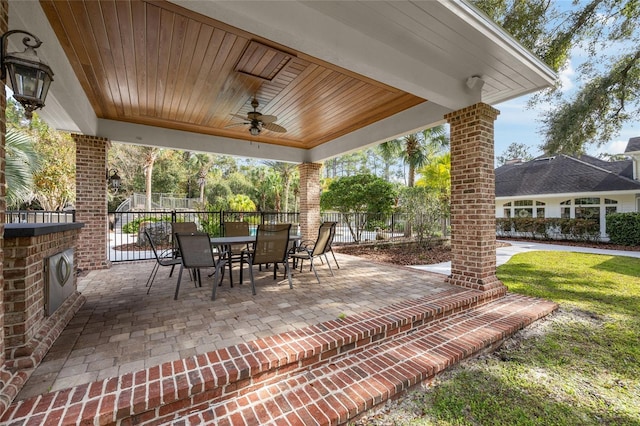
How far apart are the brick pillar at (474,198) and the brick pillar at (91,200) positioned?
20.6 feet

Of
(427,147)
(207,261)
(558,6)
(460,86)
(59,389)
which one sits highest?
(558,6)

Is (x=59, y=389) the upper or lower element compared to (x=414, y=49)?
lower

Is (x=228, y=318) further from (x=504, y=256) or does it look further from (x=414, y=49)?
(x=504, y=256)

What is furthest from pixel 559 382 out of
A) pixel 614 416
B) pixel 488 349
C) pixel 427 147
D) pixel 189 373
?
pixel 427 147

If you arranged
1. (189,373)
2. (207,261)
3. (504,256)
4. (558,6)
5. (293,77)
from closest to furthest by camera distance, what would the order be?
(189,373) < (207,261) < (293,77) < (558,6) < (504,256)

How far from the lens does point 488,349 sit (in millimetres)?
2660

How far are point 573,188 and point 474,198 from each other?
13.3m

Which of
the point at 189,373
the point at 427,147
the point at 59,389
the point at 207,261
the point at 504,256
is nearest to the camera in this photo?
the point at 59,389

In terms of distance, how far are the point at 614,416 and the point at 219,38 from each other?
4587mm

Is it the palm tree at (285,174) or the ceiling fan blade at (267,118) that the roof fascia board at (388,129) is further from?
the palm tree at (285,174)

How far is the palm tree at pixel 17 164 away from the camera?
4.75 m

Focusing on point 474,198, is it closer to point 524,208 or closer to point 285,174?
point 524,208

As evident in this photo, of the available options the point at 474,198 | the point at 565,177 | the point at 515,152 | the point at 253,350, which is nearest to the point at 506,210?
the point at 565,177

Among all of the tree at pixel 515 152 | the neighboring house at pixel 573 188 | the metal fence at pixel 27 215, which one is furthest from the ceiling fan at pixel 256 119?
the tree at pixel 515 152
